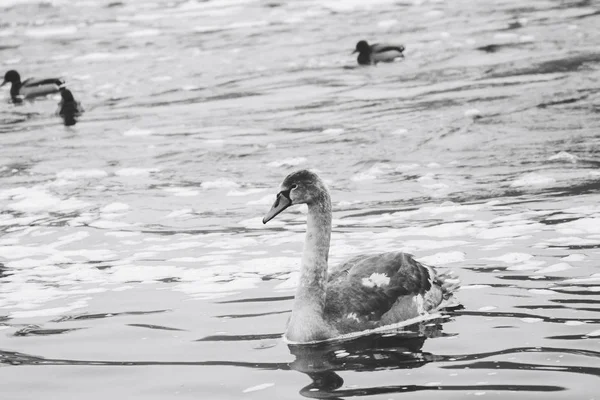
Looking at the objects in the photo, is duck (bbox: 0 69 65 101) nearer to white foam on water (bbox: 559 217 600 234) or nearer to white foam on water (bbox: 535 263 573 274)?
white foam on water (bbox: 559 217 600 234)

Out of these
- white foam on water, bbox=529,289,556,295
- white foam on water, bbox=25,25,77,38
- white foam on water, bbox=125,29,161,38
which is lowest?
white foam on water, bbox=529,289,556,295

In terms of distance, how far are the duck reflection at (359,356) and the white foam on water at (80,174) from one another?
968 cm

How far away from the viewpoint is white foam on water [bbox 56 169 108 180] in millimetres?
18734

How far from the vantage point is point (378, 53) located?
27.7 meters

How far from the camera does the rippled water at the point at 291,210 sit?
30.0 feet

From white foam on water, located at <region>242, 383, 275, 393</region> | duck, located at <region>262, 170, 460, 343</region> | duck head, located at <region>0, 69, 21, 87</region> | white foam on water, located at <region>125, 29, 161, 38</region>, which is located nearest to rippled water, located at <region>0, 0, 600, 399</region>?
white foam on water, located at <region>242, 383, 275, 393</region>

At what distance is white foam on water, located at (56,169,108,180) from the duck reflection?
31.8 feet

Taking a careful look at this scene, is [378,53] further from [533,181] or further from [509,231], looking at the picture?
[509,231]

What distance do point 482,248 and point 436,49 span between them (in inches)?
676

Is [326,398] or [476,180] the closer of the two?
[326,398]

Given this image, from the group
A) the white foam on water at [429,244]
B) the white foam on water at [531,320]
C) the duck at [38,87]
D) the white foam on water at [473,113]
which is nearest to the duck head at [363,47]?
the white foam on water at [473,113]

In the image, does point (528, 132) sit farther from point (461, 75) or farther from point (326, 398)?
point (326, 398)

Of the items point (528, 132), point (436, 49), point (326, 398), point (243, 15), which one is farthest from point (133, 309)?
point (243, 15)

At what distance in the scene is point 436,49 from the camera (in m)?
29.0
